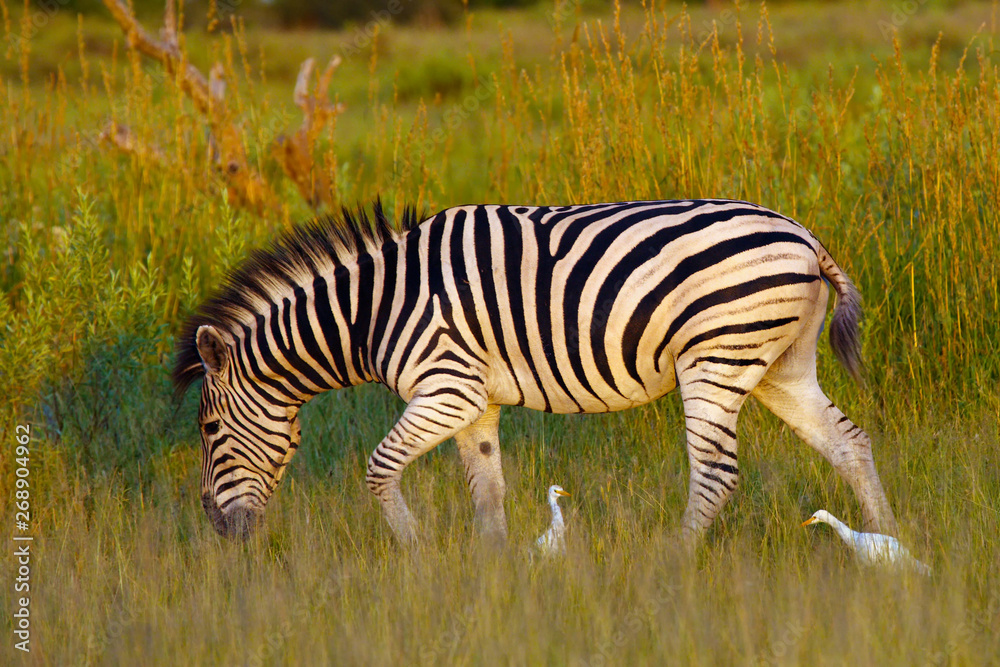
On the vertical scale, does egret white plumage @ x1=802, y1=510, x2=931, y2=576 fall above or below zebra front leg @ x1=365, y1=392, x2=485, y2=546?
below

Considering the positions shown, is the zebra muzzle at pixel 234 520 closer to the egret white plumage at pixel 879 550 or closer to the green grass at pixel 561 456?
the green grass at pixel 561 456

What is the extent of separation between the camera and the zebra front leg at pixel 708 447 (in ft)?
11.2

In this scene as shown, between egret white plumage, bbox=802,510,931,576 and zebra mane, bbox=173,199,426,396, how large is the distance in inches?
83.7

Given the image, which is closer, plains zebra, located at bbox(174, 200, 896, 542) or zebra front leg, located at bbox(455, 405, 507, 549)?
plains zebra, located at bbox(174, 200, 896, 542)

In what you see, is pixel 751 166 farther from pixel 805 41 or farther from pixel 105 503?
pixel 805 41

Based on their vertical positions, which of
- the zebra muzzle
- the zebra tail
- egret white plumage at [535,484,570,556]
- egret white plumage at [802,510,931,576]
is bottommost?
egret white plumage at [802,510,931,576]

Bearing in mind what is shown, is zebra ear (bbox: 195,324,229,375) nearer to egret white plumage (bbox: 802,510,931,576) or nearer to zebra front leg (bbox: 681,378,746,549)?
zebra front leg (bbox: 681,378,746,549)

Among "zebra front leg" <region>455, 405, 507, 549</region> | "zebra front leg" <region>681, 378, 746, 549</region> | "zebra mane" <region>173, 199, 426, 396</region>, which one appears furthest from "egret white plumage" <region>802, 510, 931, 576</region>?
"zebra mane" <region>173, 199, 426, 396</region>

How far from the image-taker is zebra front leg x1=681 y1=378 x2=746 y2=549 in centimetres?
341

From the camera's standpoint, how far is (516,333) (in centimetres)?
355

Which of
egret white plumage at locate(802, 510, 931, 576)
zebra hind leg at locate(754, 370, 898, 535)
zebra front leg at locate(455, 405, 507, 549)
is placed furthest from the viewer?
zebra front leg at locate(455, 405, 507, 549)

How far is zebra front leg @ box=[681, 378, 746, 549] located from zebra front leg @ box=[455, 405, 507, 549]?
856 mm

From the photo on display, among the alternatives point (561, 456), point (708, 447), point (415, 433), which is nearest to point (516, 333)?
point (415, 433)

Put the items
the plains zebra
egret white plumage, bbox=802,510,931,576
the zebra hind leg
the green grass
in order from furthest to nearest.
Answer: the zebra hind leg < the plains zebra < egret white plumage, bbox=802,510,931,576 < the green grass
